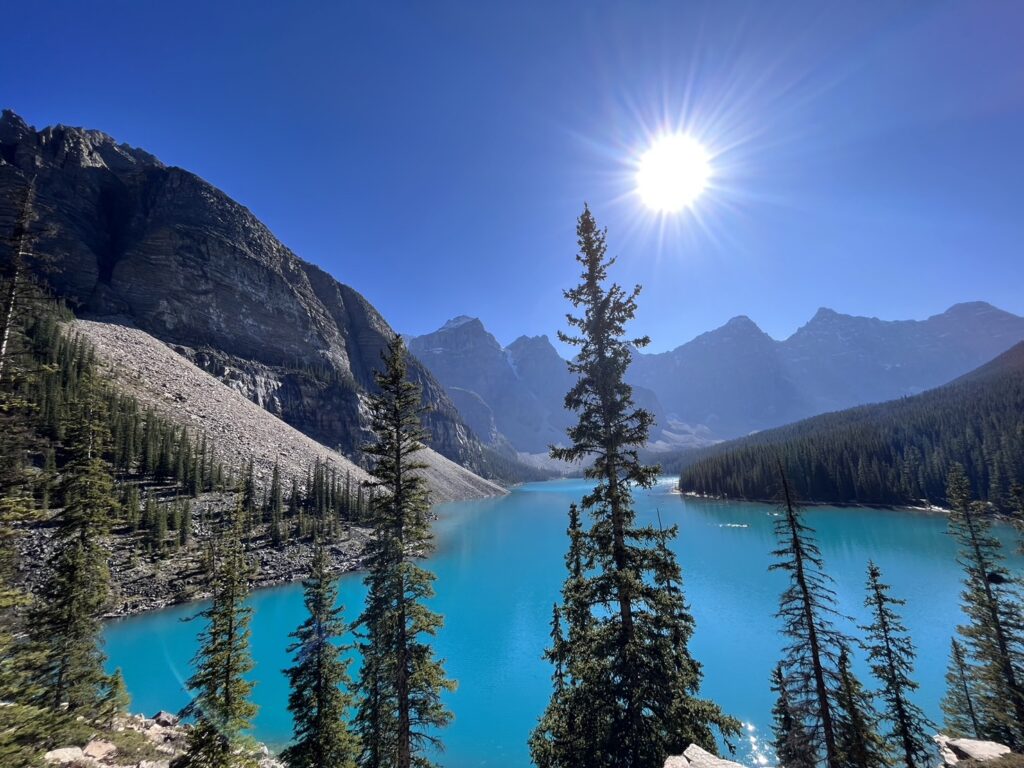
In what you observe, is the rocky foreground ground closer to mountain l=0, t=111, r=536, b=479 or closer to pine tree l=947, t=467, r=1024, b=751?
pine tree l=947, t=467, r=1024, b=751

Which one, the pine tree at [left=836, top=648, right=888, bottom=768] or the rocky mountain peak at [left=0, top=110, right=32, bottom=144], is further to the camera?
the rocky mountain peak at [left=0, top=110, right=32, bottom=144]

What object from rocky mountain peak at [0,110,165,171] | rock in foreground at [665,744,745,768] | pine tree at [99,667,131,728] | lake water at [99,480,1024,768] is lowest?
lake water at [99,480,1024,768]

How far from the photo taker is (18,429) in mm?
10516

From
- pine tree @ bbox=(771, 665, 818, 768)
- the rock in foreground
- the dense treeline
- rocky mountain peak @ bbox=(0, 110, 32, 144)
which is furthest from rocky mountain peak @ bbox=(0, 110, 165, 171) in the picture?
pine tree @ bbox=(771, 665, 818, 768)

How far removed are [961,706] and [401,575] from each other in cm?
2939

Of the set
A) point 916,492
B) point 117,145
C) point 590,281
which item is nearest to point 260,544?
point 590,281

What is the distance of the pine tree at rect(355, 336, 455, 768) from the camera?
13.1 metres

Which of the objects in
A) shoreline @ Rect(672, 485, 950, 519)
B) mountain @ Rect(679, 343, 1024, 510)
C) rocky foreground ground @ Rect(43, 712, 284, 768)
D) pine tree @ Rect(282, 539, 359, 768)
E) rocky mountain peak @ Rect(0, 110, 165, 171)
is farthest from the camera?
rocky mountain peak @ Rect(0, 110, 165, 171)

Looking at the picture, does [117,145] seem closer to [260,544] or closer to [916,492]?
[260,544]

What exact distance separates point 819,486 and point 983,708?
104 meters

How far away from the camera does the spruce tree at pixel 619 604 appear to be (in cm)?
1040

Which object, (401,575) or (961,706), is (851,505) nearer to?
(961,706)

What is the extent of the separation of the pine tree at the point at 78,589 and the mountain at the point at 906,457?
→ 9291 cm

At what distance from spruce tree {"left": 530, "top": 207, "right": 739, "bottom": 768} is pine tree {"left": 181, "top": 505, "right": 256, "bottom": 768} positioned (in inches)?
377
